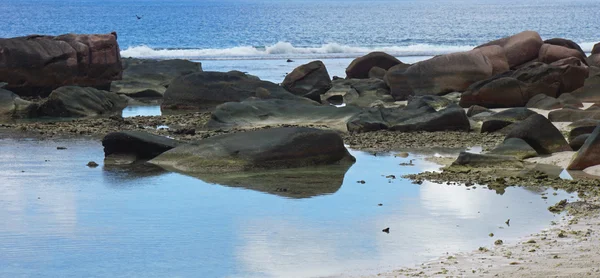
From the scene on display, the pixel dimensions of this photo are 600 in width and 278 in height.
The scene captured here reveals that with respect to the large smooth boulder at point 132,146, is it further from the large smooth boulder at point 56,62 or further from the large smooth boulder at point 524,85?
the large smooth boulder at point 56,62

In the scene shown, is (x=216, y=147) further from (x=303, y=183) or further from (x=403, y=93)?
(x=403, y=93)

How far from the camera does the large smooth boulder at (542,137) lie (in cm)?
1210

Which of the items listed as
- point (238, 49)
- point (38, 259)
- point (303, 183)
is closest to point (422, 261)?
point (38, 259)

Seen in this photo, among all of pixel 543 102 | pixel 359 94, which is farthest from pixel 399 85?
pixel 543 102

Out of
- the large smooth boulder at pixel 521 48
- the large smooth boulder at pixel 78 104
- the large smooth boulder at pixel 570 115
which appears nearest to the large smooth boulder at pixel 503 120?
the large smooth boulder at pixel 570 115

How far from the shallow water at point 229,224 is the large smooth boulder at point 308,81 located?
10785 mm

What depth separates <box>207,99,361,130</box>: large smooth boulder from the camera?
1555 cm

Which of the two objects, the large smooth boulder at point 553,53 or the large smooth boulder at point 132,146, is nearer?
the large smooth boulder at point 132,146

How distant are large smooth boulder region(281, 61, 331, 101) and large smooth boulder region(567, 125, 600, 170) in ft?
36.1

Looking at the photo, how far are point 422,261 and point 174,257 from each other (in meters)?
1.73

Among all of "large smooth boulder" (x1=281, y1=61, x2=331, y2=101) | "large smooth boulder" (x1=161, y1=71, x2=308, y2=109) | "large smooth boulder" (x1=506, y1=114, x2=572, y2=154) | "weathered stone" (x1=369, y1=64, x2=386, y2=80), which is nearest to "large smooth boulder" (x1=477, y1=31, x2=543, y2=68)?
"weathered stone" (x1=369, y1=64, x2=386, y2=80)

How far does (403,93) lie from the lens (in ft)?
69.8

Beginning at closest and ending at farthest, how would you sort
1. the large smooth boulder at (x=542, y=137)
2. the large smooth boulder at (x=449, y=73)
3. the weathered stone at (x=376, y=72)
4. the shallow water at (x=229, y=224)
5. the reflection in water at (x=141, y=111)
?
the shallow water at (x=229, y=224) < the large smooth boulder at (x=542, y=137) < the reflection in water at (x=141, y=111) < the large smooth boulder at (x=449, y=73) < the weathered stone at (x=376, y=72)

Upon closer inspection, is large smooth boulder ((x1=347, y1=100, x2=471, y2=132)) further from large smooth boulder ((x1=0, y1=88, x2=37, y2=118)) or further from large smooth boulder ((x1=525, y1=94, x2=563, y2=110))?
large smooth boulder ((x1=0, y1=88, x2=37, y2=118))
